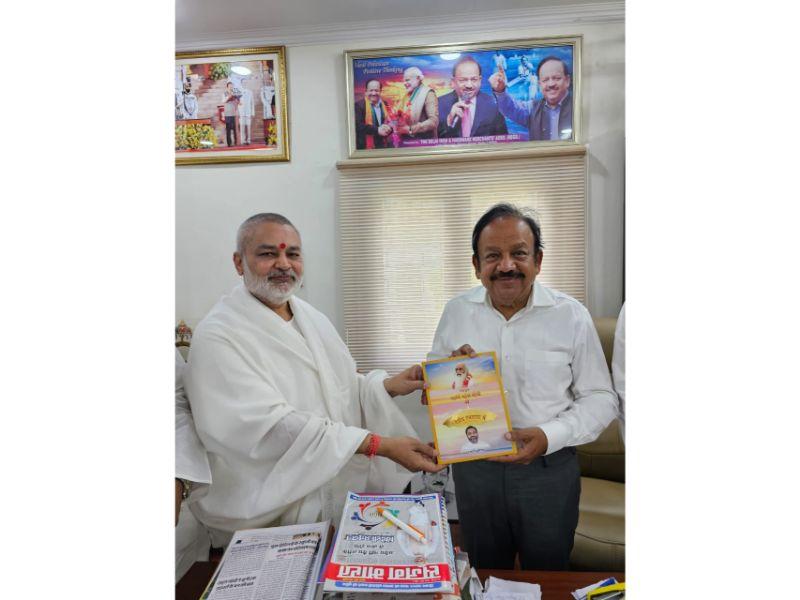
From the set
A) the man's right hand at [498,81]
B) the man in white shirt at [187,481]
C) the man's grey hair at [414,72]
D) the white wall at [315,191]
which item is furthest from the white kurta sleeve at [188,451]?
the man's right hand at [498,81]

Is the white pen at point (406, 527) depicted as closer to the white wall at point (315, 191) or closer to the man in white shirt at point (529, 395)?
the man in white shirt at point (529, 395)

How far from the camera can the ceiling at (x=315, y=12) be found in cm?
91

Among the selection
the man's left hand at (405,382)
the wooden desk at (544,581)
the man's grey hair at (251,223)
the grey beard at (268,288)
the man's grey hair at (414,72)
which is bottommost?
the wooden desk at (544,581)

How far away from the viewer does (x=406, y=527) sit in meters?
0.61

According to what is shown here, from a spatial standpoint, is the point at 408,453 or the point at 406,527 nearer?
the point at 406,527

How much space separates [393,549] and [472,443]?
272 mm

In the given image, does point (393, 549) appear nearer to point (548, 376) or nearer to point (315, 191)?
point (548, 376)

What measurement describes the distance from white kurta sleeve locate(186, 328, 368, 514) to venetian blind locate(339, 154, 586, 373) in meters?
0.29

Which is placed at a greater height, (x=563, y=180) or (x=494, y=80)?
(x=494, y=80)

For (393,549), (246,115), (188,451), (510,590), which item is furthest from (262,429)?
(246,115)
